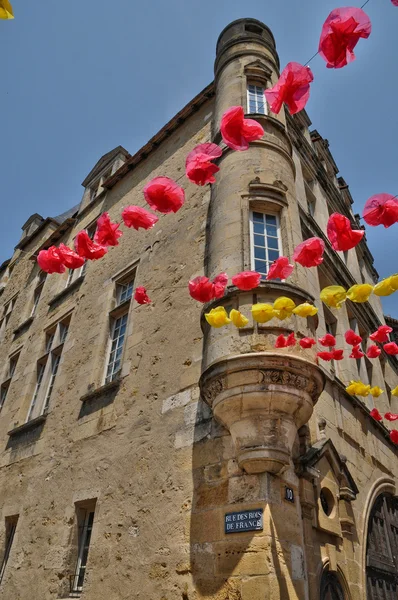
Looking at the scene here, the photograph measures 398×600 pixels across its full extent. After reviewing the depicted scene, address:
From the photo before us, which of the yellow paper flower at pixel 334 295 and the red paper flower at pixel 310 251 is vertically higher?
the red paper flower at pixel 310 251

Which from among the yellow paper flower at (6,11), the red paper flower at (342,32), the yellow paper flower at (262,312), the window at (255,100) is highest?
the window at (255,100)

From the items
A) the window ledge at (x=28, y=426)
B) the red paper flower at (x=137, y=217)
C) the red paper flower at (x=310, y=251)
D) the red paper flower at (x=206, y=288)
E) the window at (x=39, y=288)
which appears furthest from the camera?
the window at (x=39, y=288)

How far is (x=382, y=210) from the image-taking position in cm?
357

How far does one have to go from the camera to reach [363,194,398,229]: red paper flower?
355 cm

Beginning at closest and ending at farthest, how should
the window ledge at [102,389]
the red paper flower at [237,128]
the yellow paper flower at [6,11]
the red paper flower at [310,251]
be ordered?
the yellow paper flower at [6,11]
the red paper flower at [237,128]
the red paper flower at [310,251]
the window ledge at [102,389]

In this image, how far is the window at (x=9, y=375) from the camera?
10.7 metres

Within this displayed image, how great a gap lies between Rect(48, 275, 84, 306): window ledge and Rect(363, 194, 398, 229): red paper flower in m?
7.22

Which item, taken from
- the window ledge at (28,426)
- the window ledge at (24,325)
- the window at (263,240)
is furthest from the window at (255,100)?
the window ledge at (24,325)

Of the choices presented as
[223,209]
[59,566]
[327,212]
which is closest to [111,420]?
[59,566]

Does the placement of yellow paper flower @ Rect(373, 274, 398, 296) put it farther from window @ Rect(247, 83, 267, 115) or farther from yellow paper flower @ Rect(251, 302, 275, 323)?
window @ Rect(247, 83, 267, 115)

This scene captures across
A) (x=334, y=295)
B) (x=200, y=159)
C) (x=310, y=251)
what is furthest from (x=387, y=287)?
(x=200, y=159)

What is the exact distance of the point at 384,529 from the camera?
6.72 m

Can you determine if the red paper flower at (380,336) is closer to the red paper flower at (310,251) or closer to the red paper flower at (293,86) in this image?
the red paper flower at (310,251)

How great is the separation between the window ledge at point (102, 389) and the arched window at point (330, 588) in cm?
352
